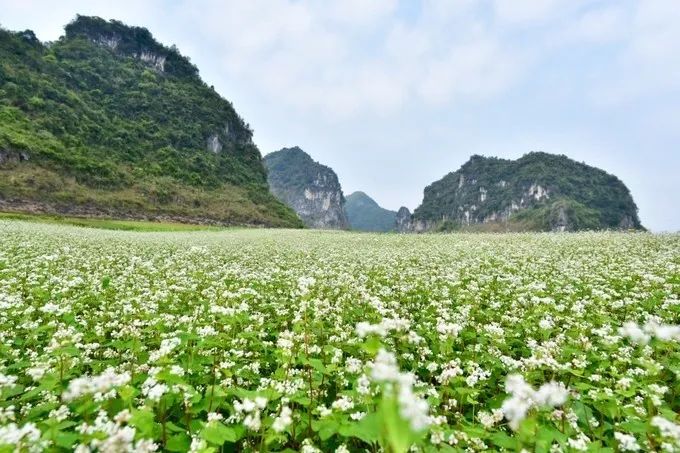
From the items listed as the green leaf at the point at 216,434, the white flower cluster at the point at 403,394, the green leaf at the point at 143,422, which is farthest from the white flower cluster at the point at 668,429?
the green leaf at the point at 143,422

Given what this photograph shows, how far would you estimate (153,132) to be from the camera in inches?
5733

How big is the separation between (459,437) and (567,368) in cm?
259

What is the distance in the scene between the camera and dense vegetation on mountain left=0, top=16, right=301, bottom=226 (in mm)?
81438

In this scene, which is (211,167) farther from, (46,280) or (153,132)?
(46,280)

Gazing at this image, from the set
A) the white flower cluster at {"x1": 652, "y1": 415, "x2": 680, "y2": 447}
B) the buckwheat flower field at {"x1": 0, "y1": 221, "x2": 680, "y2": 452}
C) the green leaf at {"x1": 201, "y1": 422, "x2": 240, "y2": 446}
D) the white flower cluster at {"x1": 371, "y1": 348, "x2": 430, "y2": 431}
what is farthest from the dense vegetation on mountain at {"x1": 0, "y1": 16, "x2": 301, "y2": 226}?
the white flower cluster at {"x1": 652, "y1": 415, "x2": 680, "y2": 447}

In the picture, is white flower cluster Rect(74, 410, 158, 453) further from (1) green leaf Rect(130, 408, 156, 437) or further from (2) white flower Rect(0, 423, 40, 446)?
(2) white flower Rect(0, 423, 40, 446)

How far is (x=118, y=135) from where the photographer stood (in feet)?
415

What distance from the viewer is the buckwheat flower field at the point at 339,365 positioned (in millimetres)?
2988

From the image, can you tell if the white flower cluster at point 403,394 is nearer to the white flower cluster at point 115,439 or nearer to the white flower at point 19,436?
the white flower cluster at point 115,439

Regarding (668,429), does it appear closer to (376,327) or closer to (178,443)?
(376,327)

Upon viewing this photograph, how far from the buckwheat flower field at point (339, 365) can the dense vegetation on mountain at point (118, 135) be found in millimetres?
77567

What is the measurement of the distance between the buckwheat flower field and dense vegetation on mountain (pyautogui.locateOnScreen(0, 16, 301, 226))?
7757 cm

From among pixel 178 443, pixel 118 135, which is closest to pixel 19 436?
pixel 178 443

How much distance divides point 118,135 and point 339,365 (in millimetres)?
147897
